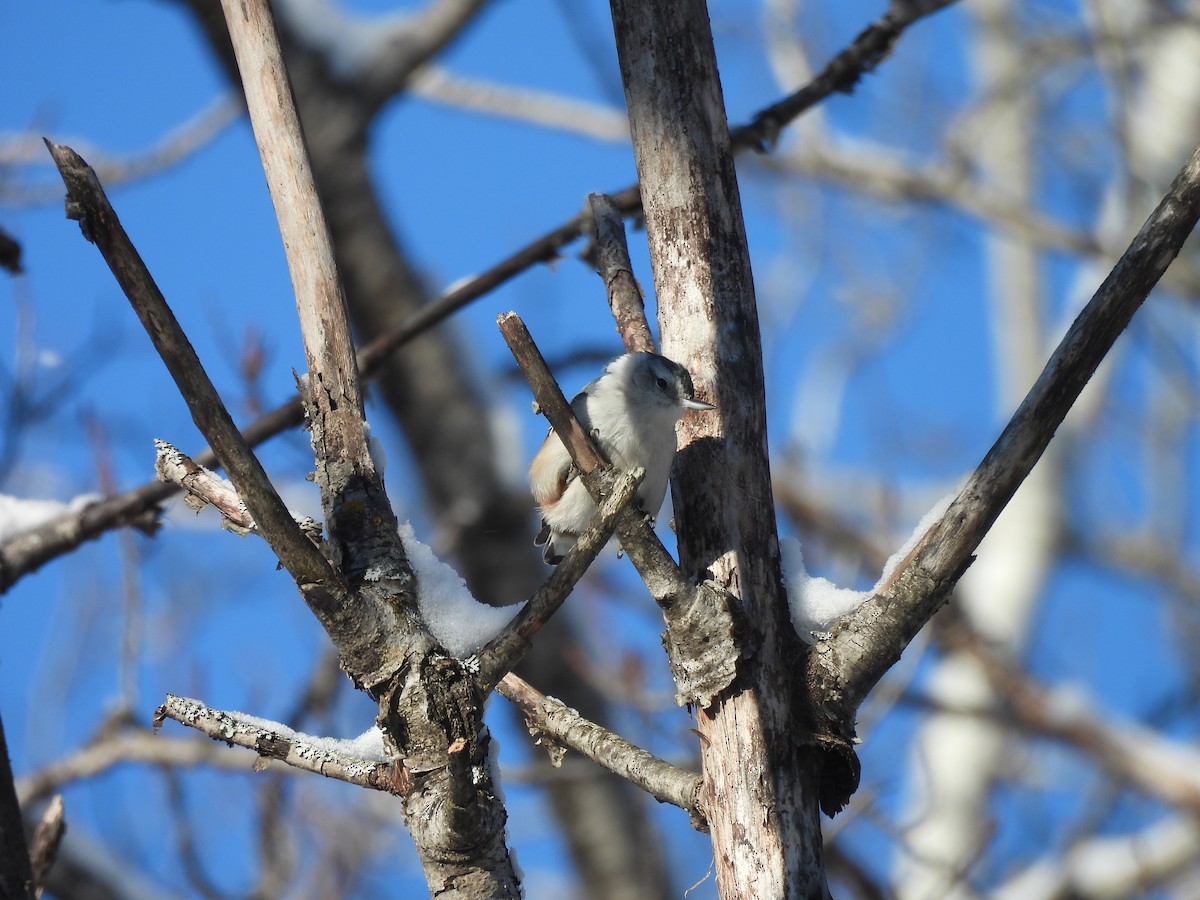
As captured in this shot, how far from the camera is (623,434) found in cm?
201

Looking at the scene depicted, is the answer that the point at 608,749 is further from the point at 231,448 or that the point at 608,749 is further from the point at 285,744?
the point at 231,448

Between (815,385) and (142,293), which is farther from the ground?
(815,385)

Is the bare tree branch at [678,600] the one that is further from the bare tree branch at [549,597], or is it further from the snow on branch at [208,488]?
the snow on branch at [208,488]

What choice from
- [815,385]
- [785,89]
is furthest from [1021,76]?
[815,385]

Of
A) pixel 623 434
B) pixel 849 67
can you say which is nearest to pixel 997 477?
pixel 623 434

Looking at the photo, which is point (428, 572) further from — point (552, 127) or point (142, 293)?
point (552, 127)

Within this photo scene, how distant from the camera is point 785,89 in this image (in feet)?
28.2

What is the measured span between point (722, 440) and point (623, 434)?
1.50 ft

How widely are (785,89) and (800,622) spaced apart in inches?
307

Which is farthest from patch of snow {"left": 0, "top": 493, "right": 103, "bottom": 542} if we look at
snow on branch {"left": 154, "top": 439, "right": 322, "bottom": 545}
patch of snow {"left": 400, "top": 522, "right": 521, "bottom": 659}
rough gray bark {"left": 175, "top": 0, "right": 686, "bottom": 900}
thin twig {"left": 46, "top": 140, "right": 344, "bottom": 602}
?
rough gray bark {"left": 175, "top": 0, "right": 686, "bottom": 900}

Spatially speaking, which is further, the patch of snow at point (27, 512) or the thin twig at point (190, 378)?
the patch of snow at point (27, 512)

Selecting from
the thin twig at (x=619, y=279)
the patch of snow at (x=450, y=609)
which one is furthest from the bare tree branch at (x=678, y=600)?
the thin twig at (x=619, y=279)

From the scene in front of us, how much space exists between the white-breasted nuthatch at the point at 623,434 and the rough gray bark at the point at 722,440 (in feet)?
0.23

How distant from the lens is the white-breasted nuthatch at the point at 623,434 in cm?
178
